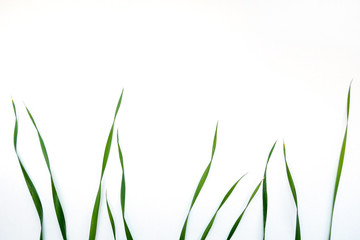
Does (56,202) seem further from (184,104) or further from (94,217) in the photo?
(184,104)

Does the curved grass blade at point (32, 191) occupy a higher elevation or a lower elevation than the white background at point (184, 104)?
lower

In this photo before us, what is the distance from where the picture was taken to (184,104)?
85 centimetres

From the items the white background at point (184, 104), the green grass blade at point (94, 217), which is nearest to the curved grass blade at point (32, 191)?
the white background at point (184, 104)

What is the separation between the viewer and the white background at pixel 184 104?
0.85 metres

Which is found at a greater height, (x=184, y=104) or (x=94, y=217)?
(x=184, y=104)

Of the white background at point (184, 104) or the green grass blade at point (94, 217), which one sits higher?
the white background at point (184, 104)

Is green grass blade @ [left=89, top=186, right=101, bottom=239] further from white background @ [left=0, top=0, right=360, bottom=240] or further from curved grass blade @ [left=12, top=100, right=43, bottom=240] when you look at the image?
curved grass blade @ [left=12, top=100, right=43, bottom=240]

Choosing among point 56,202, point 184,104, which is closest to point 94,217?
point 56,202

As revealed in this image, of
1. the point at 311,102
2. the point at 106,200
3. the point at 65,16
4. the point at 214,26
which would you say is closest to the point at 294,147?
the point at 311,102

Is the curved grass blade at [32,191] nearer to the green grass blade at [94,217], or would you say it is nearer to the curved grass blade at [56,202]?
the curved grass blade at [56,202]

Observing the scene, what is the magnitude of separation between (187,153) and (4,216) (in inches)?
23.8

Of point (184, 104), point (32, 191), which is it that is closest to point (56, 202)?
point (32, 191)

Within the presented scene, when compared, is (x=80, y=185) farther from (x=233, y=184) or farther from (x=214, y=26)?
(x=214, y=26)

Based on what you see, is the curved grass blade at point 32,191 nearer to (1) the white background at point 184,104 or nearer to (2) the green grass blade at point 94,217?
(1) the white background at point 184,104
